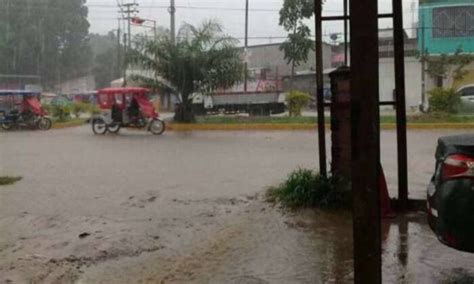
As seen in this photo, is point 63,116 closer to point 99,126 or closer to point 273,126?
point 99,126

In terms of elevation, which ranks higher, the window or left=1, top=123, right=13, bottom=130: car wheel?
the window

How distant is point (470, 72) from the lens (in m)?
35.4

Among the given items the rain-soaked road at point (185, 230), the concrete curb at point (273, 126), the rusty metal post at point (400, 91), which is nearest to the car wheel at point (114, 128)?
the concrete curb at point (273, 126)

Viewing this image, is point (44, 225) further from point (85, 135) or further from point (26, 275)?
point (85, 135)

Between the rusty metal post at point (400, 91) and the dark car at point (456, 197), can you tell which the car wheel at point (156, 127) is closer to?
the rusty metal post at point (400, 91)

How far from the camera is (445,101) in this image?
24.9 m

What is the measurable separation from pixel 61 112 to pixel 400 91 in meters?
24.6

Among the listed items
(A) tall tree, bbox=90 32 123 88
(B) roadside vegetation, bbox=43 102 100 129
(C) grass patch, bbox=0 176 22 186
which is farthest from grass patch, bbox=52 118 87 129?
(A) tall tree, bbox=90 32 123 88

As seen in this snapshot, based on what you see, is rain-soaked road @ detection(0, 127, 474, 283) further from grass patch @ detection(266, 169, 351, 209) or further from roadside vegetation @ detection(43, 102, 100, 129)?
roadside vegetation @ detection(43, 102, 100, 129)

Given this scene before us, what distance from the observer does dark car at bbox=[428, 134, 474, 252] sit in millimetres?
3795

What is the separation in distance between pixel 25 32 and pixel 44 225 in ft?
135

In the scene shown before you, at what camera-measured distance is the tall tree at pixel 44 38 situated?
4194 cm

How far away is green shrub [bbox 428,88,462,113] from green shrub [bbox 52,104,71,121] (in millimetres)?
15955

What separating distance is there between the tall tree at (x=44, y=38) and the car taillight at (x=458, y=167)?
37509mm
